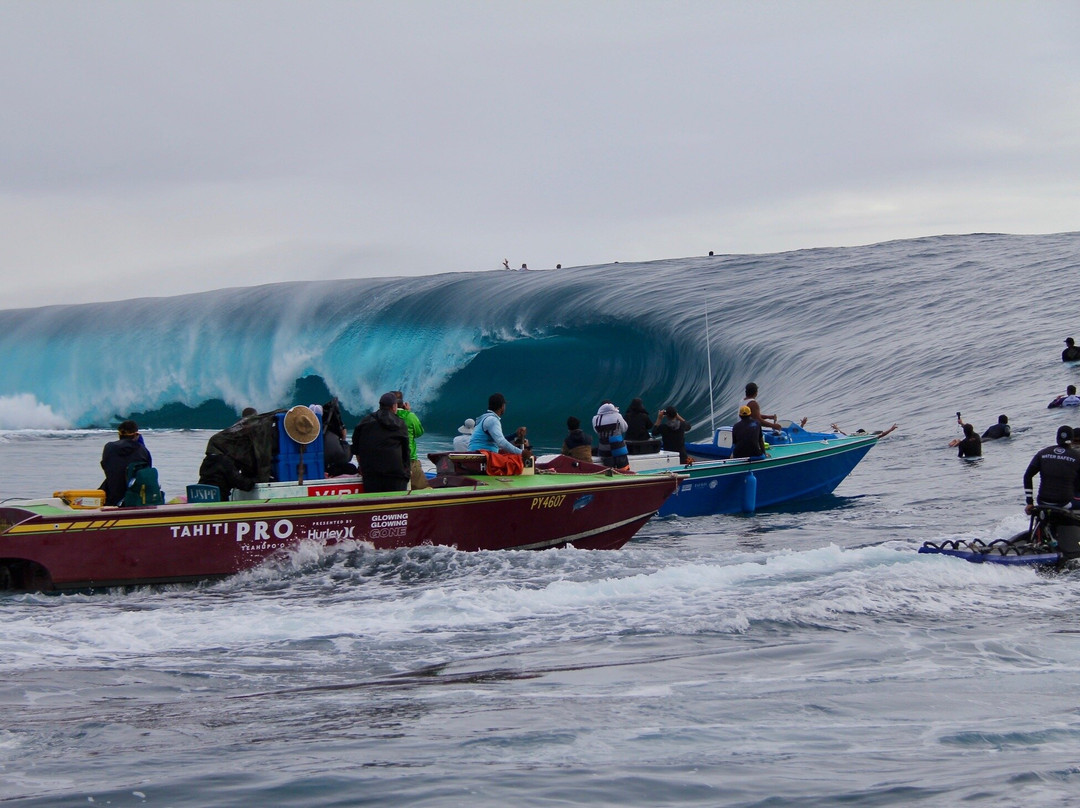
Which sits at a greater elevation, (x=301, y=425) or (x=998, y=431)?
(x=301, y=425)

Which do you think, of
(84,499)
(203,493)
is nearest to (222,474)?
(203,493)

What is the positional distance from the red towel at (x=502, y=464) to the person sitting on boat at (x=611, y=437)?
151 inches

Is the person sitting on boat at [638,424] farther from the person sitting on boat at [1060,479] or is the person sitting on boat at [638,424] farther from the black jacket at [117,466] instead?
the black jacket at [117,466]

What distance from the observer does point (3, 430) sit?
4031 centimetres

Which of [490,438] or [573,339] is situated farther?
[573,339]

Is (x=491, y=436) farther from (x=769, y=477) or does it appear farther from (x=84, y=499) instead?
(x=769, y=477)

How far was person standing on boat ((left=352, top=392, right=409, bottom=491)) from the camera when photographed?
10539 mm

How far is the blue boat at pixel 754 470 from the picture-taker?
50.4ft

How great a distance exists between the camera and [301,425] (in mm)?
10734

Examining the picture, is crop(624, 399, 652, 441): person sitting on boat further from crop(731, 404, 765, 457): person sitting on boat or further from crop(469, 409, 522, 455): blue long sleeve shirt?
crop(469, 409, 522, 455): blue long sleeve shirt

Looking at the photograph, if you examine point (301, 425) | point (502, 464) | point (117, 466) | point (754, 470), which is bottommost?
point (754, 470)

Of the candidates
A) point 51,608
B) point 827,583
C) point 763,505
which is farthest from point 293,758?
point 763,505

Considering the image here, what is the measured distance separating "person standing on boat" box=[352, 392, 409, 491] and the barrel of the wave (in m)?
6.26

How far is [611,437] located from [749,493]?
2.00 metres
